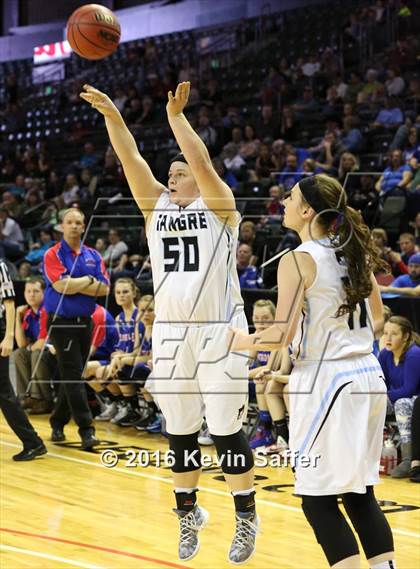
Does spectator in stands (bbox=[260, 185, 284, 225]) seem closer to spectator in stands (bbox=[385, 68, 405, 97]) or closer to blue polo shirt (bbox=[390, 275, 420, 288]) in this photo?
blue polo shirt (bbox=[390, 275, 420, 288])

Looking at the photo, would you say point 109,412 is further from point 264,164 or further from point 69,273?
point 264,164

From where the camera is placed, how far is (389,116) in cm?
1416

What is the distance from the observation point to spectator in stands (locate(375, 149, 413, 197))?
11.4 meters

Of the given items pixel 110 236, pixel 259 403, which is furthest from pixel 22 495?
pixel 110 236

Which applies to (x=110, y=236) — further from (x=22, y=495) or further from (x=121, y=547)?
(x=121, y=547)

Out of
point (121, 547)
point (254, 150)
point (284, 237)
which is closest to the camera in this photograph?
point (121, 547)

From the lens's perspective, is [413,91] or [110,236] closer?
[110,236]

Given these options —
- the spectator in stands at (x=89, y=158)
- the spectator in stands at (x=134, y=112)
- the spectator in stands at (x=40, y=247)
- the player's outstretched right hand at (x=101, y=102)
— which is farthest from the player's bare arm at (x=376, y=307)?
the spectator in stands at (x=134, y=112)

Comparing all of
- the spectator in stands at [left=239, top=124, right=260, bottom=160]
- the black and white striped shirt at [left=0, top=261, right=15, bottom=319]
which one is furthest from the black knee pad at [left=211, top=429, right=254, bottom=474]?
the spectator in stands at [left=239, top=124, right=260, bottom=160]

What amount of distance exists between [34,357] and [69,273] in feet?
9.00

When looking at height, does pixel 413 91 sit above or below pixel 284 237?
above

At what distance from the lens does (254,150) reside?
1525 centimetres

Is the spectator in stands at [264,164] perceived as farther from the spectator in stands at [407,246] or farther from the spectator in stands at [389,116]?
the spectator in stands at [407,246]

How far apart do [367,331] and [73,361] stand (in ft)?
17.8
